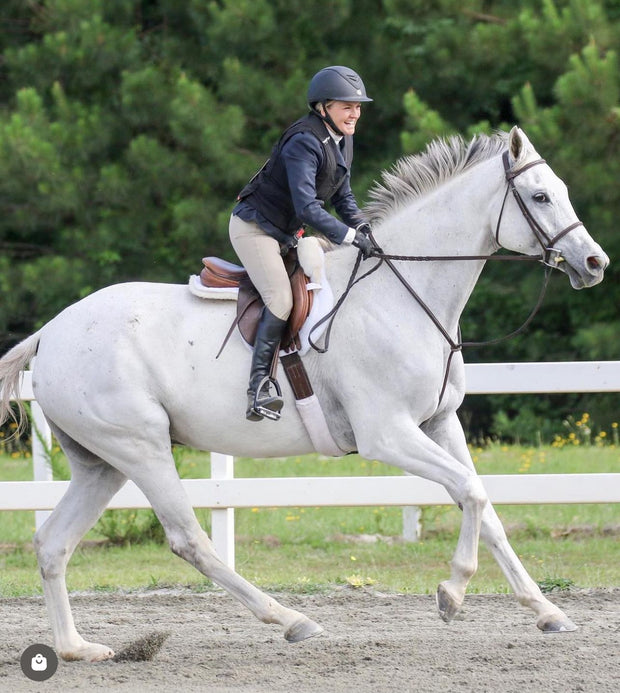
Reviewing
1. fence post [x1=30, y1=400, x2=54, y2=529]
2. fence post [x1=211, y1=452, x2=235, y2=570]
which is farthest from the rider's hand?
fence post [x1=30, y1=400, x2=54, y2=529]

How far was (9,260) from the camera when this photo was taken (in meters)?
16.4

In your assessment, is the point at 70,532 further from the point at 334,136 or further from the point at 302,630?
the point at 334,136

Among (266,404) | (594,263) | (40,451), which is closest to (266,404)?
(266,404)

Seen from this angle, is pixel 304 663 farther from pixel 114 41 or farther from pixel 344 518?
pixel 114 41

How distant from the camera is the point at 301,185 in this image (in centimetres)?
530

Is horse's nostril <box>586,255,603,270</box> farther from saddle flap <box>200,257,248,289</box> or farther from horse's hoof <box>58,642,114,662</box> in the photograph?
horse's hoof <box>58,642,114,662</box>

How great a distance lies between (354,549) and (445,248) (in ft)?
13.0

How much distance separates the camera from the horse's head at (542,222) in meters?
5.14

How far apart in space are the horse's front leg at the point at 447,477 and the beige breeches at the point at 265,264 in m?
0.73

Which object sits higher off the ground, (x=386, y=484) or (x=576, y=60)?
(x=576, y=60)

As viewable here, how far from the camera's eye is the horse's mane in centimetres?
570

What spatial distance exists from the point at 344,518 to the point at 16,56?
987 centimetres

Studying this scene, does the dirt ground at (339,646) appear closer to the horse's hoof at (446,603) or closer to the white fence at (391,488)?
the horse's hoof at (446,603)

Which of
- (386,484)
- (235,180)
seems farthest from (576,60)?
(386,484)
